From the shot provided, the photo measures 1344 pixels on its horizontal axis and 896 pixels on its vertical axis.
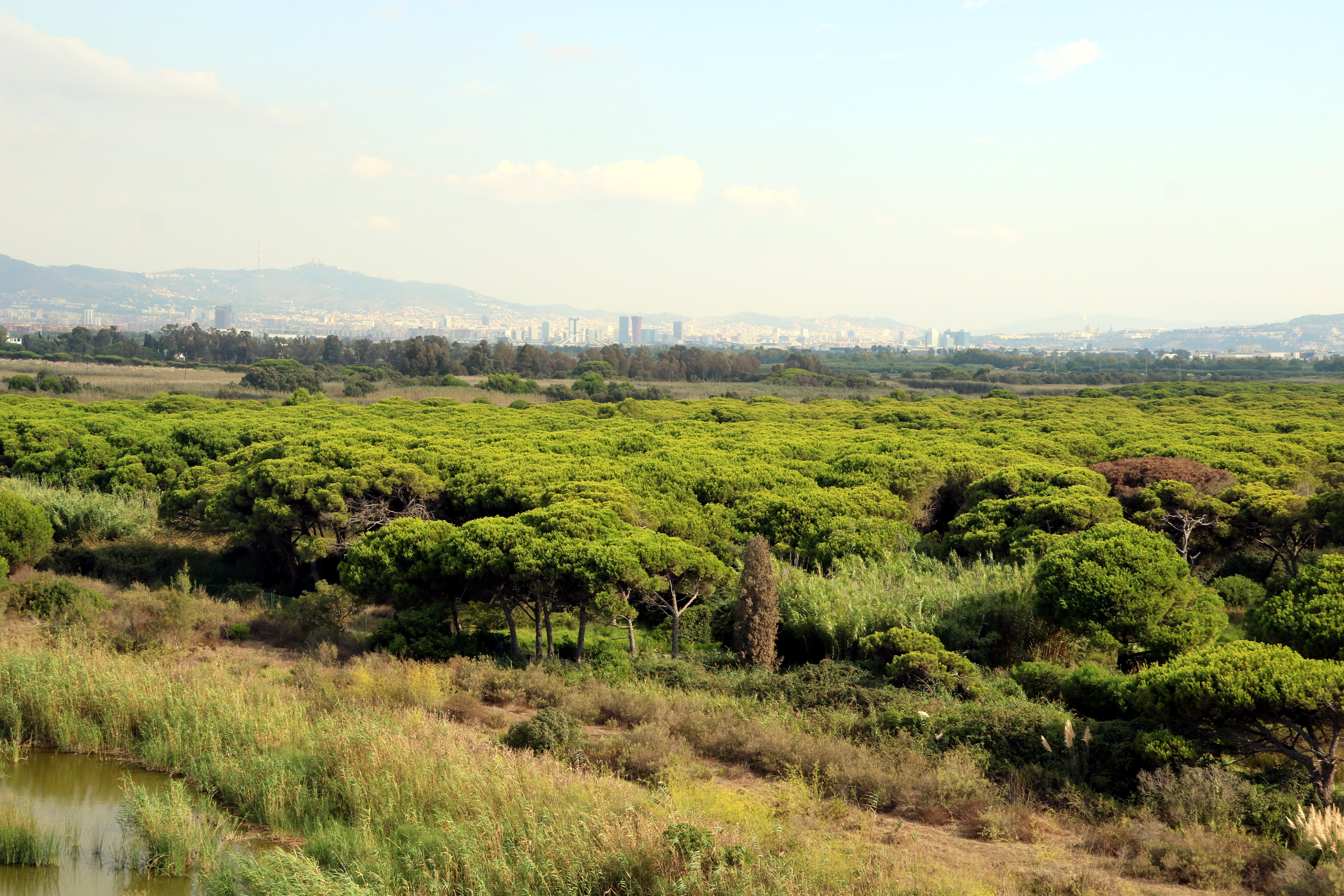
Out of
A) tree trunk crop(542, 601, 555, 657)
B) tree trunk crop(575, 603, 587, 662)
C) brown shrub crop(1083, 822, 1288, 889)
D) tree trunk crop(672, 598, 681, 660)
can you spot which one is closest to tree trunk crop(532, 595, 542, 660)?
tree trunk crop(542, 601, 555, 657)

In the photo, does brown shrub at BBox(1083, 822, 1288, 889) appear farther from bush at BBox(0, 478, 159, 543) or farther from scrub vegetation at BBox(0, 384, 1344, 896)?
bush at BBox(0, 478, 159, 543)

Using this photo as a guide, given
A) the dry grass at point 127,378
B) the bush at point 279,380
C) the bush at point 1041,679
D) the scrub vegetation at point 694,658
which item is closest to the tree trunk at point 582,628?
the scrub vegetation at point 694,658

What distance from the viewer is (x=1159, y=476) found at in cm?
1686

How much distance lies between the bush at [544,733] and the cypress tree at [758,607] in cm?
318

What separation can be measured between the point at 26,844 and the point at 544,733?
15.0ft

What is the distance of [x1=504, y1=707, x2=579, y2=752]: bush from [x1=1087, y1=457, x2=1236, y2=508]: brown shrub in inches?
497

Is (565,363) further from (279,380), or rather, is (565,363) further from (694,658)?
(694,658)

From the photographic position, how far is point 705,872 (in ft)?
18.7

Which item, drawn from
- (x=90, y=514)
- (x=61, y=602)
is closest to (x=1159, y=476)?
(x=61, y=602)

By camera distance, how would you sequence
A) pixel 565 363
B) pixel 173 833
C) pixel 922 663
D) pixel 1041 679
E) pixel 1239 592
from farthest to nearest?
pixel 565 363 < pixel 1239 592 < pixel 1041 679 < pixel 922 663 < pixel 173 833

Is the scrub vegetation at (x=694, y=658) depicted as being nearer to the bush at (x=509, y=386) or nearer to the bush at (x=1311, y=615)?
the bush at (x=1311, y=615)

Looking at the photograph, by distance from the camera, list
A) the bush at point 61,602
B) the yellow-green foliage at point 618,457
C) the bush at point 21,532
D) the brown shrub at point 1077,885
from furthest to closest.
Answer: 1. the yellow-green foliage at point 618,457
2. the bush at point 21,532
3. the bush at point 61,602
4. the brown shrub at point 1077,885

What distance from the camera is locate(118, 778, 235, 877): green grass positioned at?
6980 mm

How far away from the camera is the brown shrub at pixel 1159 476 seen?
54.4 feet
